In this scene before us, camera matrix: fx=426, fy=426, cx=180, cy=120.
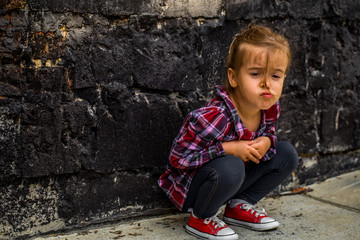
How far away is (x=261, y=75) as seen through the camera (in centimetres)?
214

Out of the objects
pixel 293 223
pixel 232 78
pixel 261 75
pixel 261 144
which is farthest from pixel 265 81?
pixel 293 223

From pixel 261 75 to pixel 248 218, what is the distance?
2.53ft

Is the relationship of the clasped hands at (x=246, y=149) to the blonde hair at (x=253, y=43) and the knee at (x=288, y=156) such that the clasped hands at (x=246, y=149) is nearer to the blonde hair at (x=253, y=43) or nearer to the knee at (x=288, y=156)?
the knee at (x=288, y=156)

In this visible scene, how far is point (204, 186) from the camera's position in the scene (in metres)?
2.10

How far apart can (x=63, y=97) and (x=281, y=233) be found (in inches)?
51.9

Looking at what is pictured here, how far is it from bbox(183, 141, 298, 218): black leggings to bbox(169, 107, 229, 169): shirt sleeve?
52 mm

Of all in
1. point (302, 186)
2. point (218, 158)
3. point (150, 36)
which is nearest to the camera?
point (218, 158)

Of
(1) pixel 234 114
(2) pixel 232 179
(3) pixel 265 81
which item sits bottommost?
(2) pixel 232 179

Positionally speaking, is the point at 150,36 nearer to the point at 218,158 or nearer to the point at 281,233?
the point at 218,158

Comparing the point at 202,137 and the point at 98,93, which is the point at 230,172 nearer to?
the point at 202,137

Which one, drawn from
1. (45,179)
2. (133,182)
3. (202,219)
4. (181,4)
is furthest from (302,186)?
(45,179)

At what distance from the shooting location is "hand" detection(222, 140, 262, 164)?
2.14 meters

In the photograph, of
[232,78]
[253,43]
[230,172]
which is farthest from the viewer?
[232,78]

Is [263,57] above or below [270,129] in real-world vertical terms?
above
